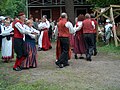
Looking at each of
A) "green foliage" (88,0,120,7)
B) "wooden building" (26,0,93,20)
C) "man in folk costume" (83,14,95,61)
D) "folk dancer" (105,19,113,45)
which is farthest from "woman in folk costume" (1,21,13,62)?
"wooden building" (26,0,93,20)

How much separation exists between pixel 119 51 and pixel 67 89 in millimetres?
8387

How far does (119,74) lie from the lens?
10484mm

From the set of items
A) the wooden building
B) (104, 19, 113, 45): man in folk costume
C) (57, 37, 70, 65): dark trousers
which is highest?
the wooden building

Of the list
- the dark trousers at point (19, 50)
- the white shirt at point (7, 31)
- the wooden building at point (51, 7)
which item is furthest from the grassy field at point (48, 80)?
the wooden building at point (51, 7)

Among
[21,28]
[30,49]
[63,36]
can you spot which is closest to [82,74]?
[63,36]

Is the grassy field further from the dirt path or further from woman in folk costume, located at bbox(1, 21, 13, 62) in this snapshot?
woman in folk costume, located at bbox(1, 21, 13, 62)

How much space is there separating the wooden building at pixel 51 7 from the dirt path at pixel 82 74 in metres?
26.3

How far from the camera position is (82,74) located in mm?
10438

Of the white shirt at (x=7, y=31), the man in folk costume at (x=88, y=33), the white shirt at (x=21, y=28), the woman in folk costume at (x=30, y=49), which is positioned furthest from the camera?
the man in folk costume at (x=88, y=33)

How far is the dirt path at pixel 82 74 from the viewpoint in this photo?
8905 mm

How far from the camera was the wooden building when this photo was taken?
39.4 meters

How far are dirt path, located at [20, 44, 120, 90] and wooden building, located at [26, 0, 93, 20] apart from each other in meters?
26.3

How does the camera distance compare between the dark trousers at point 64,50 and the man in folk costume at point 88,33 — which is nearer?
the dark trousers at point 64,50

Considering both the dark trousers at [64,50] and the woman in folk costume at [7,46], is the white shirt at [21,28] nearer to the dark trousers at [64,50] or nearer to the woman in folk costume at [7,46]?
the dark trousers at [64,50]
